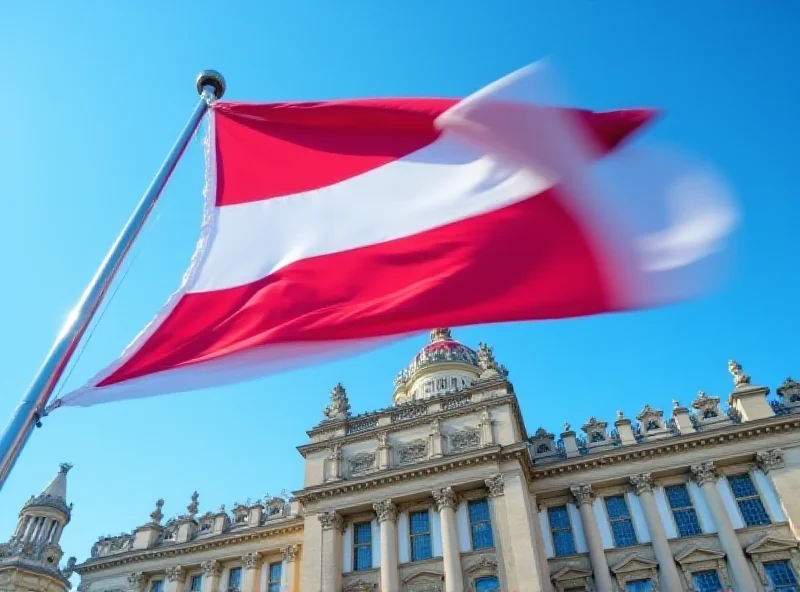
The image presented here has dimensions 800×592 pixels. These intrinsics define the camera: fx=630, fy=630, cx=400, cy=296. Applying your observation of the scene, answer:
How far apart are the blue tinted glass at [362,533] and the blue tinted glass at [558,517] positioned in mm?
10111

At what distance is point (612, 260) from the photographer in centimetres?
787

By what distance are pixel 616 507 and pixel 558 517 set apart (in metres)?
3.13

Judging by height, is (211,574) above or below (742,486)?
above

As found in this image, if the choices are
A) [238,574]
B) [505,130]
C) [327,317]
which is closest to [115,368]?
[327,317]

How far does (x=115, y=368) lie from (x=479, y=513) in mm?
29399

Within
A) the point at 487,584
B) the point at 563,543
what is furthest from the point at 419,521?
the point at 563,543

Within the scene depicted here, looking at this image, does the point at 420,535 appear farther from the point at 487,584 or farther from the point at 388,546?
the point at 487,584

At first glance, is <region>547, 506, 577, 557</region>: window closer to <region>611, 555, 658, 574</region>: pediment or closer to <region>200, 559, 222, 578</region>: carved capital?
<region>611, 555, 658, 574</region>: pediment

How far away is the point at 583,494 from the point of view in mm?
34406

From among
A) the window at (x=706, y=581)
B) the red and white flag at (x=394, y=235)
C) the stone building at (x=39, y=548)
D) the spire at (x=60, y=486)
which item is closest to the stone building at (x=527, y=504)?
the window at (x=706, y=581)

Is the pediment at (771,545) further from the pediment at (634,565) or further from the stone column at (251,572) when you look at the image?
the stone column at (251,572)

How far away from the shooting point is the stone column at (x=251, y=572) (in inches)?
1535

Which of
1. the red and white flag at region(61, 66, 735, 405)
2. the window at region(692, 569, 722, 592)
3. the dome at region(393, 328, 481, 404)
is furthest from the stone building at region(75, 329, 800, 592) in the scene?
the red and white flag at region(61, 66, 735, 405)

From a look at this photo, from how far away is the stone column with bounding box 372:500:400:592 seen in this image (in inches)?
1286
